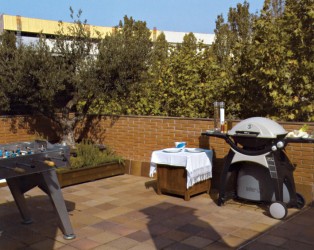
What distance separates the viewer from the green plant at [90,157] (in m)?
7.61

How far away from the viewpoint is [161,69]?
351 inches

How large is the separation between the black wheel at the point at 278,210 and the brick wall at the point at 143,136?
89cm

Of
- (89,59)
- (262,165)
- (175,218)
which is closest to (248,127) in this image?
(262,165)

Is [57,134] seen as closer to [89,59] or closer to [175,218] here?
[89,59]

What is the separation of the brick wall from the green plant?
1.02ft

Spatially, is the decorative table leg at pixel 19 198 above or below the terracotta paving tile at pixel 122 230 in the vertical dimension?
above

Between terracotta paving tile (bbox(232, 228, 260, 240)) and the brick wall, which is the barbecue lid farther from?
terracotta paving tile (bbox(232, 228, 260, 240))

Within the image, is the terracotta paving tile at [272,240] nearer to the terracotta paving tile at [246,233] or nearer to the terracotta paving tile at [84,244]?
the terracotta paving tile at [246,233]

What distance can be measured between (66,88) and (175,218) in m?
4.12

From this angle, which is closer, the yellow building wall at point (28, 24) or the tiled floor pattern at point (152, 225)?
the tiled floor pattern at point (152, 225)

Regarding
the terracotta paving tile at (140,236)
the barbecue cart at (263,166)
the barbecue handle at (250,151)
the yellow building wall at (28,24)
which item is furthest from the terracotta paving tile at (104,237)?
the yellow building wall at (28,24)

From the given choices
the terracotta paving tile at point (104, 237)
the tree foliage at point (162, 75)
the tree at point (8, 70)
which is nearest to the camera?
the terracotta paving tile at point (104, 237)

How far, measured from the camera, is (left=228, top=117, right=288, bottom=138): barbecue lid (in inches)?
199

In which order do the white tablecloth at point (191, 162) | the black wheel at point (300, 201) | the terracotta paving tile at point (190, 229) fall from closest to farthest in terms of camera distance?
1. the terracotta paving tile at point (190, 229)
2. the black wheel at point (300, 201)
3. the white tablecloth at point (191, 162)
